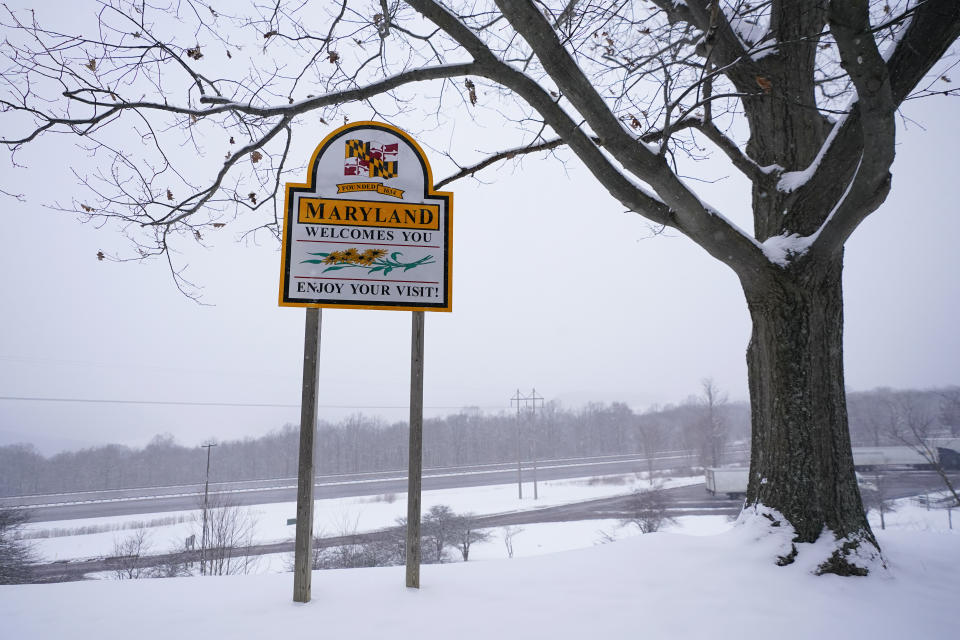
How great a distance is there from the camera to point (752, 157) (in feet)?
14.7

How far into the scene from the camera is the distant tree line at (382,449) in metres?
43.2

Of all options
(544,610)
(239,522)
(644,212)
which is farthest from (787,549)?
(239,522)

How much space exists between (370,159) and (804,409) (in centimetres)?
347

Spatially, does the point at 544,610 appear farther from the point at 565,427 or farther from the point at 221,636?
the point at 565,427

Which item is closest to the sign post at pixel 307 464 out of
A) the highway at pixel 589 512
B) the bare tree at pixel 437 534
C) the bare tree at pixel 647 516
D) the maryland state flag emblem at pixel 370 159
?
the maryland state flag emblem at pixel 370 159

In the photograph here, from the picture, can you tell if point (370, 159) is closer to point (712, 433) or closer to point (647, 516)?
point (647, 516)

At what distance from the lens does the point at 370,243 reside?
327 cm

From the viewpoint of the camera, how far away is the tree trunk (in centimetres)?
324

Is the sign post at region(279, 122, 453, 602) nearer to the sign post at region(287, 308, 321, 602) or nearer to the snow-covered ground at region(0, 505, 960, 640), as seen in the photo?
the sign post at region(287, 308, 321, 602)

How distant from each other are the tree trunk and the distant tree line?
33325mm

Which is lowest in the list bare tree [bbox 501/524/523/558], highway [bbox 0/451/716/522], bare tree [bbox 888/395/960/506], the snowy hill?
highway [bbox 0/451/716/522]

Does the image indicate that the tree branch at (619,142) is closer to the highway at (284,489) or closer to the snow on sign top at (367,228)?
the snow on sign top at (367,228)

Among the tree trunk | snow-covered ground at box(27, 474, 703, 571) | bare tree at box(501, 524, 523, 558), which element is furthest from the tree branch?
snow-covered ground at box(27, 474, 703, 571)

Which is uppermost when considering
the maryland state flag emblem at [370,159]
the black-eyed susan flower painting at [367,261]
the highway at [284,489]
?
the maryland state flag emblem at [370,159]
